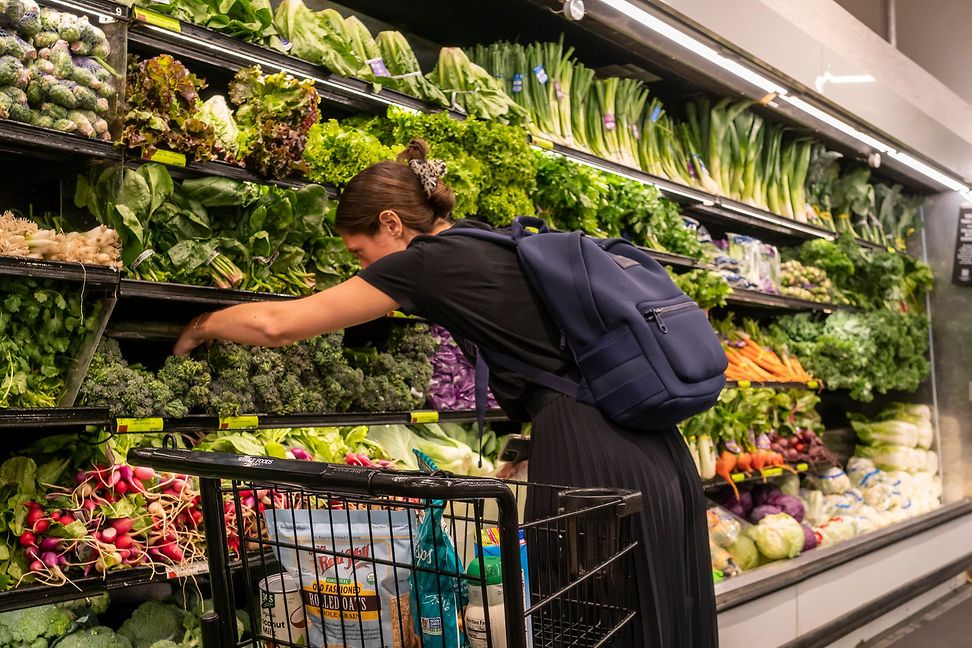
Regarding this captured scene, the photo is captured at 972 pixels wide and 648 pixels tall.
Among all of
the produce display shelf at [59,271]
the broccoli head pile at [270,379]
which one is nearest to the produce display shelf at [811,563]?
the broccoli head pile at [270,379]

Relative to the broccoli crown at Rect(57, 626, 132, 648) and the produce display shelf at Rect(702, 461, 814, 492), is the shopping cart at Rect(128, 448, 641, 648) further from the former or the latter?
the produce display shelf at Rect(702, 461, 814, 492)

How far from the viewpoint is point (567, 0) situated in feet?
11.6

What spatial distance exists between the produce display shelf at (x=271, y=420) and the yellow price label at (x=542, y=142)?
1.18m

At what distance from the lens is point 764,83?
466 cm

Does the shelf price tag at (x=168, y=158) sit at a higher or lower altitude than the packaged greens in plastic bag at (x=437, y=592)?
higher

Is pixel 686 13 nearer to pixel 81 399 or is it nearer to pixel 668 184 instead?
pixel 668 184

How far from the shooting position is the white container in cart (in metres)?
1.45

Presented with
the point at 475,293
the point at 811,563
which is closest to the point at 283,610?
the point at 475,293

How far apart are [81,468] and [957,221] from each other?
674 centimetres

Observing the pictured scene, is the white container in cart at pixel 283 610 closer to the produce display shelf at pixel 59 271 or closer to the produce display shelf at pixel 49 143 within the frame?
the produce display shelf at pixel 59 271

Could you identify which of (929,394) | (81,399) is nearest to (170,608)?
(81,399)

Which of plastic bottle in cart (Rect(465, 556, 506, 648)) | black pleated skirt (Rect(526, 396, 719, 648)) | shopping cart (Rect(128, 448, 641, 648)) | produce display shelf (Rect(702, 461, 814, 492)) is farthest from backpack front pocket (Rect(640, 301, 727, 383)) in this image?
produce display shelf (Rect(702, 461, 814, 492))

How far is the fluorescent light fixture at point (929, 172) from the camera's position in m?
6.13

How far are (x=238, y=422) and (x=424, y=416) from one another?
2.73ft
